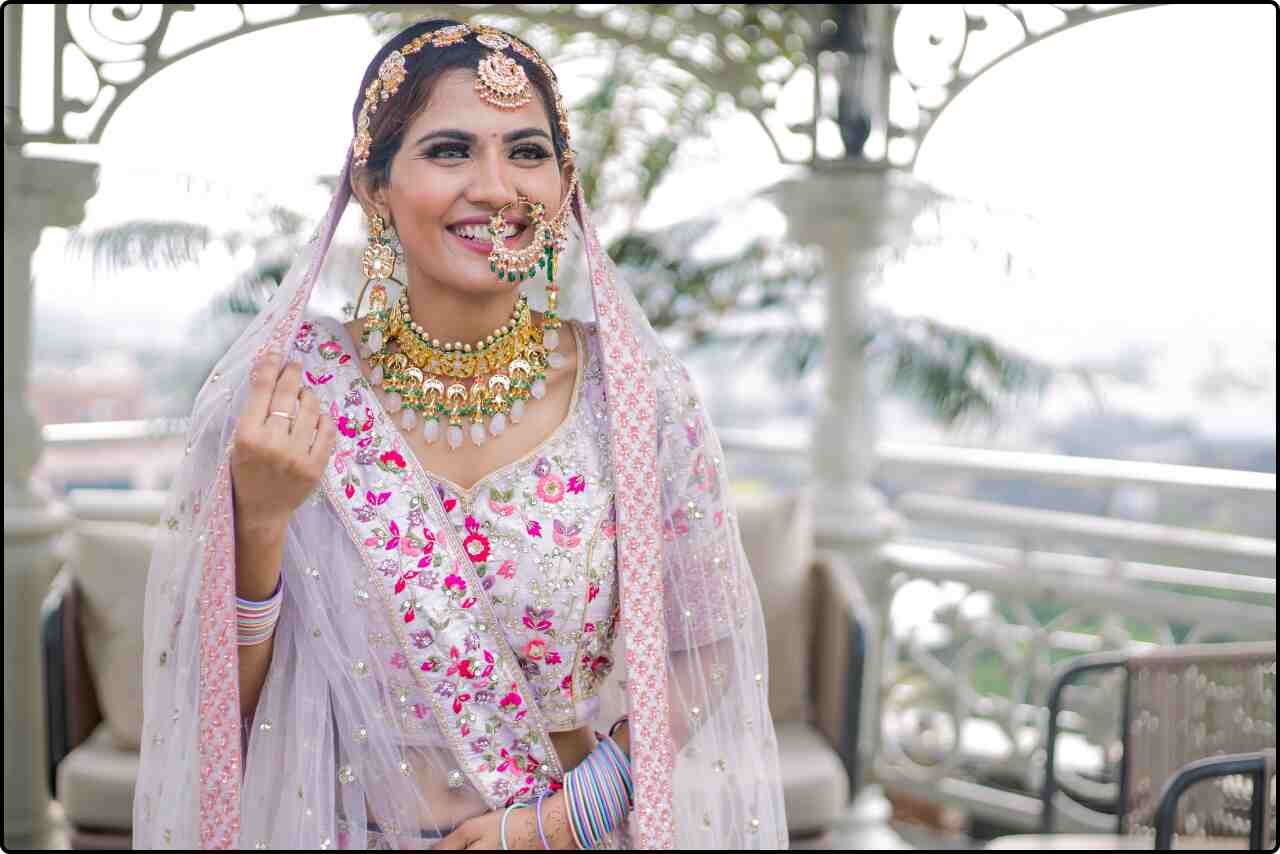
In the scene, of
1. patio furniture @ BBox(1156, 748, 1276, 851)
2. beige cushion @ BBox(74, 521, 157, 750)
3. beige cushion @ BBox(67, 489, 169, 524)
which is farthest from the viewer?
beige cushion @ BBox(67, 489, 169, 524)

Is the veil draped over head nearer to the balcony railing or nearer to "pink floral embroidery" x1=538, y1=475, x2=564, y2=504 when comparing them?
"pink floral embroidery" x1=538, y1=475, x2=564, y2=504

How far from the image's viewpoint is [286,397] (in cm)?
103

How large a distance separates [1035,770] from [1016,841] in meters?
1.34

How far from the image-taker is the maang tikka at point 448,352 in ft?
3.78

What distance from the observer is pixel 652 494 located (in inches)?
46.3

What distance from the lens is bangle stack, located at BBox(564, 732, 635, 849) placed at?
3.75 ft

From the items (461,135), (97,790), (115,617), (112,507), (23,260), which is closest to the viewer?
(461,135)

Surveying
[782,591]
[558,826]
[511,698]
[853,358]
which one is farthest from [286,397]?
[853,358]

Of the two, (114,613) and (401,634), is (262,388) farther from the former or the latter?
(114,613)

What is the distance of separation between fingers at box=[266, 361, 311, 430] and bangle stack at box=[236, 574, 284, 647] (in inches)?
6.9

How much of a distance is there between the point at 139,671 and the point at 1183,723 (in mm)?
2110

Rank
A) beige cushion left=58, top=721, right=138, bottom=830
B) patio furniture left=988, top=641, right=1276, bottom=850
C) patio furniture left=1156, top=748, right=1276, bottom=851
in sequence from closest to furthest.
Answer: patio furniture left=1156, top=748, right=1276, bottom=851 < patio furniture left=988, top=641, right=1276, bottom=850 < beige cushion left=58, top=721, right=138, bottom=830

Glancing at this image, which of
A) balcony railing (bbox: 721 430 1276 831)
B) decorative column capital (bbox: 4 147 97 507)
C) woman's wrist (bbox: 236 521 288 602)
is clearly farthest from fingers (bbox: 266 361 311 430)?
balcony railing (bbox: 721 430 1276 831)

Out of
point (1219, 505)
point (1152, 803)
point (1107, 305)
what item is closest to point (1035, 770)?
point (1219, 505)
